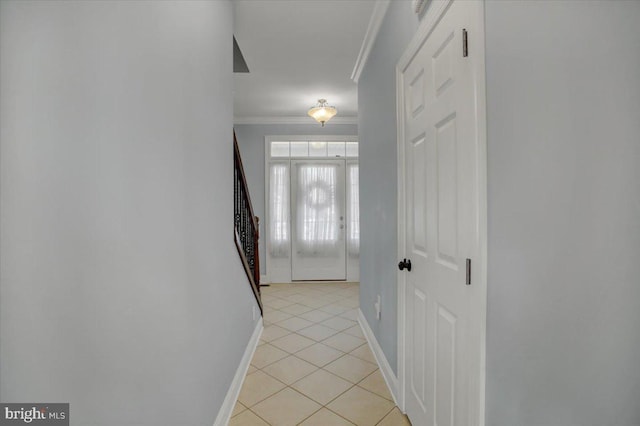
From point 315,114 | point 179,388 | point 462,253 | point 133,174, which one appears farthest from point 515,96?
point 315,114

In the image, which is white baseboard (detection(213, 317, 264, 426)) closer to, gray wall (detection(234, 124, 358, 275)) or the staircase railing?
the staircase railing

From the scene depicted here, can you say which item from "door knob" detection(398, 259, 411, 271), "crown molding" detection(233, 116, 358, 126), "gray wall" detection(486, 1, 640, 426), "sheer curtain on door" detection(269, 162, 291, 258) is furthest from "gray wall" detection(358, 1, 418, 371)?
"sheer curtain on door" detection(269, 162, 291, 258)

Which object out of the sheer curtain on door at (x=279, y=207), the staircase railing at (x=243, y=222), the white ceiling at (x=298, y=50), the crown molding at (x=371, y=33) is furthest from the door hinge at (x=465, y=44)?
the sheer curtain on door at (x=279, y=207)

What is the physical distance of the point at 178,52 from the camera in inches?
51.1

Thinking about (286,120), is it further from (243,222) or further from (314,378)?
(314,378)

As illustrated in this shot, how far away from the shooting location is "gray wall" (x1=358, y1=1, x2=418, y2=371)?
6.82ft

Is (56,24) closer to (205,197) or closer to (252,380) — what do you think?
(205,197)

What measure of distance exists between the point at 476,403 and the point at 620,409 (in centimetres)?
44

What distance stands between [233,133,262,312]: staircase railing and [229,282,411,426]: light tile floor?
580mm

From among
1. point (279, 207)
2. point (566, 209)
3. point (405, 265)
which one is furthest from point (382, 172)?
point (279, 207)

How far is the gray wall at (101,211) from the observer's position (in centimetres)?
65

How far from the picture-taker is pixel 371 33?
8.64ft

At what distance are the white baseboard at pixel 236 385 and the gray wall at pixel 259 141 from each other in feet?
8.83

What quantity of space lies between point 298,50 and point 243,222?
1.72 metres
